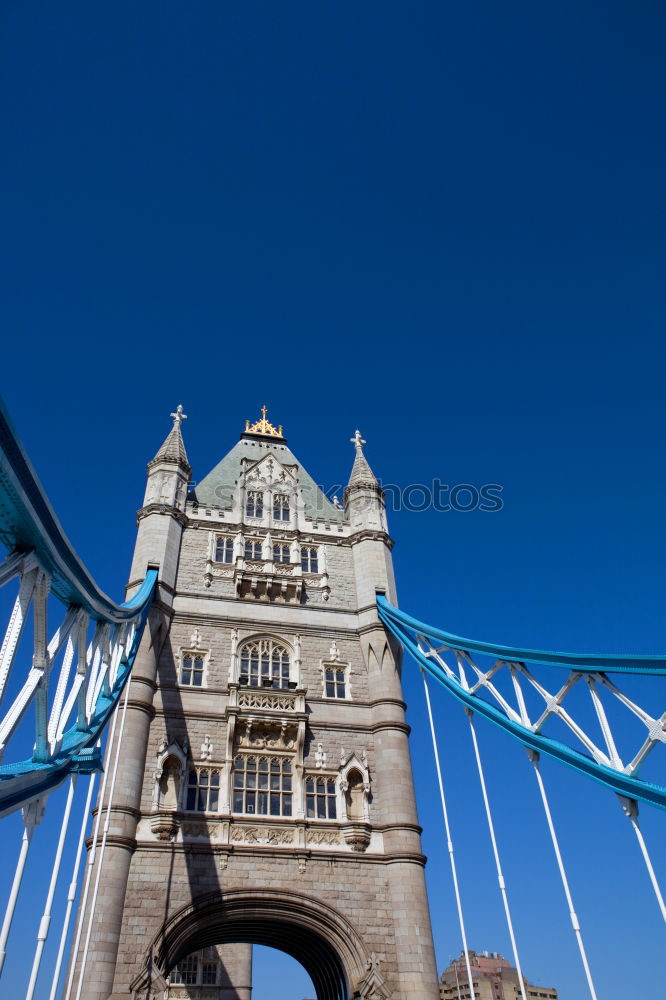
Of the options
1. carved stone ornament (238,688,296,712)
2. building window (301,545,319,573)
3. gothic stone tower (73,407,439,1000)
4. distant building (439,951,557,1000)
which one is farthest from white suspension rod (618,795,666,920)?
distant building (439,951,557,1000)

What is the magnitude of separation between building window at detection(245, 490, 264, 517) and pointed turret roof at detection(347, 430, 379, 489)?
12.2ft

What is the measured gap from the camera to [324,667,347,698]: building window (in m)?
22.5

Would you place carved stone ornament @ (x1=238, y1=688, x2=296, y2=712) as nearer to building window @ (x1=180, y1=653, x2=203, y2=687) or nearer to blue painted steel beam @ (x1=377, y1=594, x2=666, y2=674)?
building window @ (x1=180, y1=653, x2=203, y2=687)

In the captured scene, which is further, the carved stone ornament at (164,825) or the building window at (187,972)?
the building window at (187,972)

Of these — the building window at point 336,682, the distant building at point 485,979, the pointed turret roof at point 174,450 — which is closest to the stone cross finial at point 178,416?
the pointed turret roof at point 174,450

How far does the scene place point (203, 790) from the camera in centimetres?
1961

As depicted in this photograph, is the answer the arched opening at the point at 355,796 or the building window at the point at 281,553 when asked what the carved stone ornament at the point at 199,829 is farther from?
the building window at the point at 281,553

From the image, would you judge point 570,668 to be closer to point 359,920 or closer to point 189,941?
point 359,920

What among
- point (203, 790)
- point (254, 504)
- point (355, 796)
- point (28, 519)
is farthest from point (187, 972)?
point (28, 519)

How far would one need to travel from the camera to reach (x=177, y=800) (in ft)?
62.4

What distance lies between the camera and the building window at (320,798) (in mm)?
19938

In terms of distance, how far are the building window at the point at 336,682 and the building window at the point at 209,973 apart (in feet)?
60.8

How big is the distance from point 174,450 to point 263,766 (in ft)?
42.3

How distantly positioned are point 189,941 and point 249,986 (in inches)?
740
